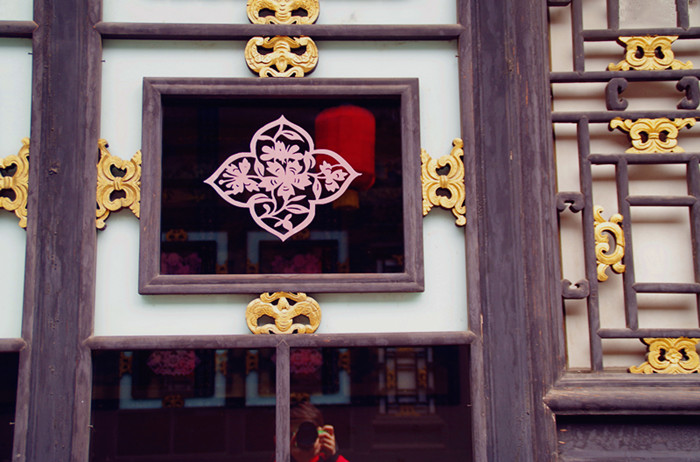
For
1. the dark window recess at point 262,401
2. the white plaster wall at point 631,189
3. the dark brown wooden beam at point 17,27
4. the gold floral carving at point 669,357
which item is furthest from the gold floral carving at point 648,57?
the dark window recess at point 262,401

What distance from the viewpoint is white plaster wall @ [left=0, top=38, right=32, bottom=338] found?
1541 mm

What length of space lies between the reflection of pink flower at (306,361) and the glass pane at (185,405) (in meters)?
0.20

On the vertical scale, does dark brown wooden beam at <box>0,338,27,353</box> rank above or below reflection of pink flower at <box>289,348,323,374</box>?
above

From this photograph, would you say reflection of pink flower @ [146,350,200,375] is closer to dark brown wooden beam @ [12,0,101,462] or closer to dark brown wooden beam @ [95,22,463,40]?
dark brown wooden beam @ [12,0,101,462]

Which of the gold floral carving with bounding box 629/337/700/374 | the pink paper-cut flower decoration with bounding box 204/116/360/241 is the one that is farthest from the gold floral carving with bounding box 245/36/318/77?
the gold floral carving with bounding box 629/337/700/374

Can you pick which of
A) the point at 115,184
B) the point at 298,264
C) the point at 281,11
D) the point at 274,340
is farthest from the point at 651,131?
the point at 298,264

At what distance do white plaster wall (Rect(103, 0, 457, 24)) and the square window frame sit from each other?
0.72 ft

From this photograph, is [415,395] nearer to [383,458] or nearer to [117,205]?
[383,458]

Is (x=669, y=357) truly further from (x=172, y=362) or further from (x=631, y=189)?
(x=172, y=362)

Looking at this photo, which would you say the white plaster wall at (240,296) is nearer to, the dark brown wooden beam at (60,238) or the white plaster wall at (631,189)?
the dark brown wooden beam at (60,238)

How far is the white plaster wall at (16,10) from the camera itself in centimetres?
163

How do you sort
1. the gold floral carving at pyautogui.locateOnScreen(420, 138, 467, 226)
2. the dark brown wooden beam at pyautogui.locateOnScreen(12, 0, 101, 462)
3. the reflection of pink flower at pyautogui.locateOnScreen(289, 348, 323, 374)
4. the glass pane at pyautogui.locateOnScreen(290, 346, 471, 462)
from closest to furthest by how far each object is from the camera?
the dark brown wooden beam at pyautogui.locateOnScreen(12, 0, 101, 462) → the gold floral carving at pyautogui.locateOnScreen(420, 138, 467, 226) → the reflection of pink flower at pyautogui.locateOnScreen(289, 348, 323, 374) → the glass pane at pyautogui.locateOnScreen(290, 346, 471, 462)

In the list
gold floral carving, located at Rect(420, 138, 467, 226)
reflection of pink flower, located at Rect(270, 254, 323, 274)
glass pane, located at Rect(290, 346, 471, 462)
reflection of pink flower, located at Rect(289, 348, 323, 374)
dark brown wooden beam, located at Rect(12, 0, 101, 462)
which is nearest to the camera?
dark brown wooden beam, located at Rect(12, 0, 101, 462)

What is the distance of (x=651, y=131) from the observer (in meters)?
1.61
